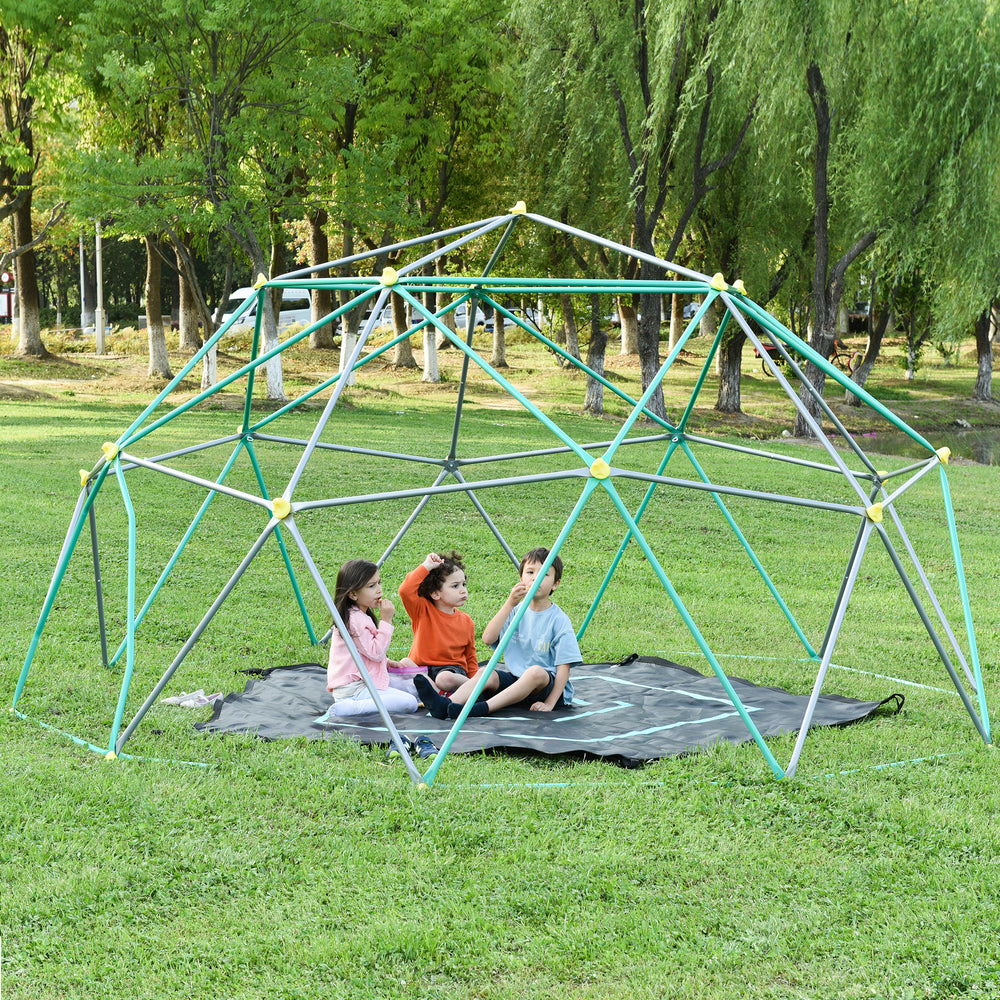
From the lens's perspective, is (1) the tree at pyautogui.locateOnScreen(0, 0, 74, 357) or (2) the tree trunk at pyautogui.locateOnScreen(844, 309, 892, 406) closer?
(1) the tree at pyautogui.locateOnScreen(0, 0, 74, 357)

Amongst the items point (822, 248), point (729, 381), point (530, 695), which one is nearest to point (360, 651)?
point (530, 695)

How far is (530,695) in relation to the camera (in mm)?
5207

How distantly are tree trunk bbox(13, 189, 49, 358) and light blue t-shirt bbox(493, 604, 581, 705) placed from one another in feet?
63.8

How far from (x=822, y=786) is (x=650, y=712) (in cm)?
120

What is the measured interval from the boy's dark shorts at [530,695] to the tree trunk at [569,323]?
1583 centimetres

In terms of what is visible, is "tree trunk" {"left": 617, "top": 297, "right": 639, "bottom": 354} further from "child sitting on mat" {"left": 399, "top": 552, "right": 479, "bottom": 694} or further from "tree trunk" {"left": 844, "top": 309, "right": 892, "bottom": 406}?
"child sitting on mat" {"left": 399, "top": 552, "right": 479, "bottom": 694}

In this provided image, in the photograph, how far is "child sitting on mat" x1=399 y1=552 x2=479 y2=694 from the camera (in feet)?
17.7

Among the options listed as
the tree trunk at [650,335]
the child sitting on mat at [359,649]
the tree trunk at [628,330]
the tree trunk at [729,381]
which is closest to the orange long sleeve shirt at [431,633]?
the child sitting on mat at [359,649]

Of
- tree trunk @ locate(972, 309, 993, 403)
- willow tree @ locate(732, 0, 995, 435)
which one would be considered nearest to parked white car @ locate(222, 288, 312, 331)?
willow tree @ locate(732, 0, 995, 435)

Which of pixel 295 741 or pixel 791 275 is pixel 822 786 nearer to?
pixel 295 741

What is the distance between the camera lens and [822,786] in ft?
13.5

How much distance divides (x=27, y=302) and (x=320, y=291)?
6.42 metres

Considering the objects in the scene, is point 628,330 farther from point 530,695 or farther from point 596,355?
point 530,695

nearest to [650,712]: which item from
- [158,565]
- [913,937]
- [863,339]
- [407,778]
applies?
[407,778]
